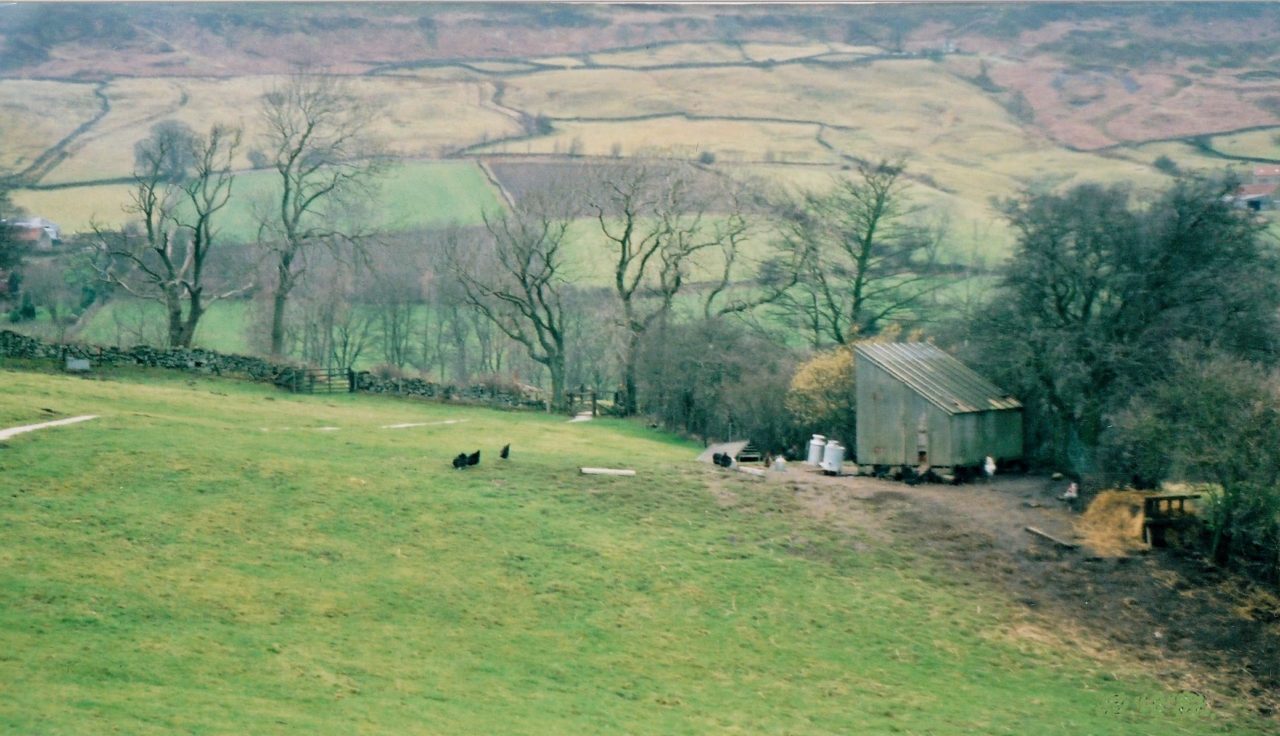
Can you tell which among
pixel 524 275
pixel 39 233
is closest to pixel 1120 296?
pixel 524 275

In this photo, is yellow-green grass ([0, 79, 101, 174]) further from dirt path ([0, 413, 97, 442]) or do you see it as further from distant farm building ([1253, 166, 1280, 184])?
distant farm building ([1253, 166, 1280, 184])

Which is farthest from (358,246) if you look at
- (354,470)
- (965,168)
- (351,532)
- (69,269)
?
(965,168)

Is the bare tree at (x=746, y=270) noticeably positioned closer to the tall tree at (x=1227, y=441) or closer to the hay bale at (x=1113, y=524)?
the hay bale at (x=1113, y=524)

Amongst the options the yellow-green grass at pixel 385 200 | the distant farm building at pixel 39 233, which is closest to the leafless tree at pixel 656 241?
the yellow-green grass at pixel 385 200

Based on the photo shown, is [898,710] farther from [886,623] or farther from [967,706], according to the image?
[886,623]

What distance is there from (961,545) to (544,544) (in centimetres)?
1272

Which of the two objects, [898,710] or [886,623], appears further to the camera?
[886,623]

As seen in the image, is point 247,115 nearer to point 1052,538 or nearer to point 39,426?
point 39,426

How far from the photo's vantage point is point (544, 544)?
3198 centimetres

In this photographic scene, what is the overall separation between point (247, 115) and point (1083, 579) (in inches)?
3978

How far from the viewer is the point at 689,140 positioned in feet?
365

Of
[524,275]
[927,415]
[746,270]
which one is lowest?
[927,415]

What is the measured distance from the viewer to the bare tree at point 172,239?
62.8 metres

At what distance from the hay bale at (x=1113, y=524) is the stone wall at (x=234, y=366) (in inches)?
1339
